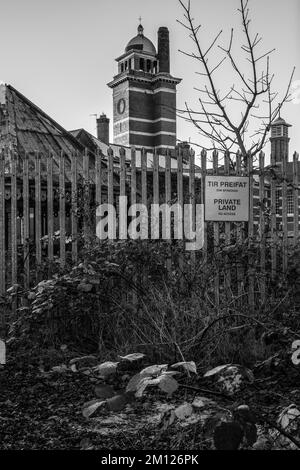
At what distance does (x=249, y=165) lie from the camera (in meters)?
6.12

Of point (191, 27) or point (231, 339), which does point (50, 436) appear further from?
point (191, 27)

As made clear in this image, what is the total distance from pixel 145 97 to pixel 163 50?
3810 mm

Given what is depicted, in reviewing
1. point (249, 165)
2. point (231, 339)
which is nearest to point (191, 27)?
point (249, 165)

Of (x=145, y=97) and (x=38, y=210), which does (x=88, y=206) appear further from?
(x=145, y=97)

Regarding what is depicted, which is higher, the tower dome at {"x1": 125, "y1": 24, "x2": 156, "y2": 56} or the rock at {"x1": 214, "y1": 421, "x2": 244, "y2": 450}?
the tower dome at {"x1": 125, "y1": 24, "x2": 156, "y2": 56}

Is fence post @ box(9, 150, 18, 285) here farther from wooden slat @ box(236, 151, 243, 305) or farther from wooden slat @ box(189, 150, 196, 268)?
wooden slat @ box(236, 151, 243, 305)

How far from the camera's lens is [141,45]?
41.9 metres

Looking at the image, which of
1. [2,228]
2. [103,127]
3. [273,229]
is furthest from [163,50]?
[2,228]

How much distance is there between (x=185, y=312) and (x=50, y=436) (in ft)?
4.99

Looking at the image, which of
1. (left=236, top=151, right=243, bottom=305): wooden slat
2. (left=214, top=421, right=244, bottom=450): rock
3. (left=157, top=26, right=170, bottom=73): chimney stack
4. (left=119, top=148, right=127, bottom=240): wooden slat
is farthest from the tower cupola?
(left=214, top=421, right=244, bottom=450): rock

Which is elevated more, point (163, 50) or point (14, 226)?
point (163, 50)

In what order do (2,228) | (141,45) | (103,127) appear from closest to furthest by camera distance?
(2,228), (103,127), (141,45)

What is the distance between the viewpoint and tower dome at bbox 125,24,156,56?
41.7 metres

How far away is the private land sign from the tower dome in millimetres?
37731
